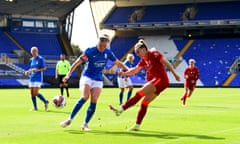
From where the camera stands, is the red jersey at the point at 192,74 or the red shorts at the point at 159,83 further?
the red jersey at the point at 192,74

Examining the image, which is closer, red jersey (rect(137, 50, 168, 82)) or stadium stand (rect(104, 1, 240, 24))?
red jersey (rect(137, 50, 168, 82))

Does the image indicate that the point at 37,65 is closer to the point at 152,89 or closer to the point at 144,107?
the point at 144,107

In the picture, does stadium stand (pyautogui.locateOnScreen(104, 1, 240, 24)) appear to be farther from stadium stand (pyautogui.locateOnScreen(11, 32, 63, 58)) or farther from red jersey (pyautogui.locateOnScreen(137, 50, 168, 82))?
red jersey (pyautogui.locateOnScreen(137, 50, 168, 82))

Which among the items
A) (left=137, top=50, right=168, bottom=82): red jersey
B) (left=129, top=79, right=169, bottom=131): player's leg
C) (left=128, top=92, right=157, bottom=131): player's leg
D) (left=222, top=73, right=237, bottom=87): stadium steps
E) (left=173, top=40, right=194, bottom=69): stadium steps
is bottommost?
(left=128, top=92, right=157, bottom=131): player's leg

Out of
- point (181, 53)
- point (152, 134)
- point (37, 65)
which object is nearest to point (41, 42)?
point (181, 53)

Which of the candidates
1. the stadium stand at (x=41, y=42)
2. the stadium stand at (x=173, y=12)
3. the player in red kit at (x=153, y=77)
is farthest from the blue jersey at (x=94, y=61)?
the stadium stand at (x=173, y=12)

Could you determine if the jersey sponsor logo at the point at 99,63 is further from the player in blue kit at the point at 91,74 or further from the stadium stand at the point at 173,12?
the stadium stand at the point at 173,12

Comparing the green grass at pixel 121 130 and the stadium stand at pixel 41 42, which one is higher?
the stadium stand at pixel 41 42

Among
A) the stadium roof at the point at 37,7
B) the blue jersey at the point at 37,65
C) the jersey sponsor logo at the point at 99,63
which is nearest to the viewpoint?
the jersey sponsor logo at the point at 99,63

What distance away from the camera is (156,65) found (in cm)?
1367

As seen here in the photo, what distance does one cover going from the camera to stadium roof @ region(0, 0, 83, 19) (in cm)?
6854

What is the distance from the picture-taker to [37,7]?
70.6 meters

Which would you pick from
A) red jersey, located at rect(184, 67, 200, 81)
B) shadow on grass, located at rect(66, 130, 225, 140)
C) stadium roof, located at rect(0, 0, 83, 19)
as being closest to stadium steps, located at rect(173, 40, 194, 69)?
stadium roof, located at rect(0, 0, 83, 19)

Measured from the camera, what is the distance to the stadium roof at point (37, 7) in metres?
68.5
